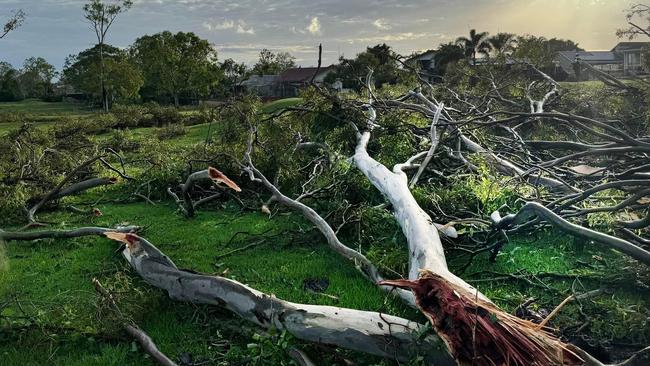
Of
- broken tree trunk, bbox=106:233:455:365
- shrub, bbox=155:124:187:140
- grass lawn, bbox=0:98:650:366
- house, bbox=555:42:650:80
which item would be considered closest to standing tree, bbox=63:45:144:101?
shrub, bbox=155:124:187:140

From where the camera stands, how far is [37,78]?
47156mm

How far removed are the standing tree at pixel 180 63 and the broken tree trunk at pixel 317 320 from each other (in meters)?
34.0

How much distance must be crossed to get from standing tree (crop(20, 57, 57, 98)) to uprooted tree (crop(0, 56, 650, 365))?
43.5 meters

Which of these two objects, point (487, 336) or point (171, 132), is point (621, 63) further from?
point (487, 336)

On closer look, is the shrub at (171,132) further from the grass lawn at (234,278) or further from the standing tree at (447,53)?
the standing tree at (447,53)

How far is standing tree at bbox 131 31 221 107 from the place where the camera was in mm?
35969

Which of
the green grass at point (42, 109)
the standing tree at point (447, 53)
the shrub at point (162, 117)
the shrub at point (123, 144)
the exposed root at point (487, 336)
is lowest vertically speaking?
the exposed root at point (487, 336)

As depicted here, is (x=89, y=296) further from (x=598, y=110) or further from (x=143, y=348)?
(x=598, y=110)

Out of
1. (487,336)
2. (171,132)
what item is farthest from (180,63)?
(487,336)

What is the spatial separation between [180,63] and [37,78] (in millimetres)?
19244

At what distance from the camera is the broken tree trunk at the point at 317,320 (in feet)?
9.37

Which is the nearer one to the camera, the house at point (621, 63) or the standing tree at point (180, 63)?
the house at point (621, 63)

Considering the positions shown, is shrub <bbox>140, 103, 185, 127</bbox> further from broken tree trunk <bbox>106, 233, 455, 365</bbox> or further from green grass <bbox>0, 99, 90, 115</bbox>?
broken tree trunk <bbox>106, 233, 455, 365</bbox>

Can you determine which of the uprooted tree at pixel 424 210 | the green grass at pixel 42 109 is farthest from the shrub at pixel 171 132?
the green grass at pixel 42 109
